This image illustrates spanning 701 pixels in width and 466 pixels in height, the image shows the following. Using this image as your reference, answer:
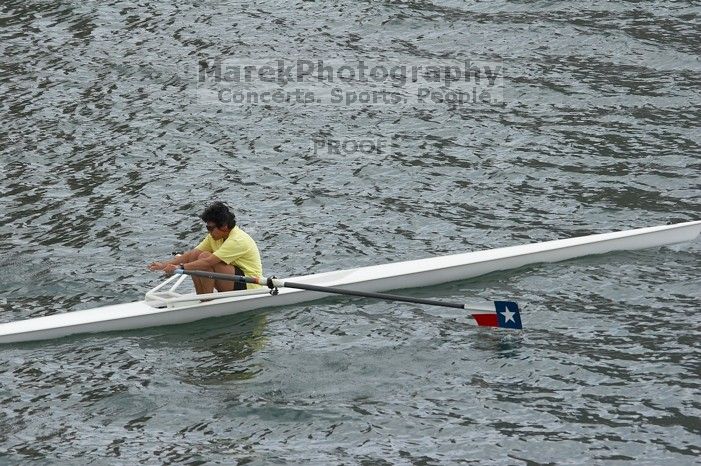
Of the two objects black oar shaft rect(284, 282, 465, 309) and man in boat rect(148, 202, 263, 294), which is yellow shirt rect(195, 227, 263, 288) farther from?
black oar shaft rect(284, 282, 465, 309)

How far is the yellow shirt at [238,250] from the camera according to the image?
512 inches

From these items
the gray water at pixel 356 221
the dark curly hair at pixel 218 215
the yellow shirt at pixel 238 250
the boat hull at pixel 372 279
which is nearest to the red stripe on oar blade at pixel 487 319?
the gray water at pixel 356 221

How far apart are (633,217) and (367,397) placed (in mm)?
5877

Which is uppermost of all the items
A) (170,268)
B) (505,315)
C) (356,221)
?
(170,268)

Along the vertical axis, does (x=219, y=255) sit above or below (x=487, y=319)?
above

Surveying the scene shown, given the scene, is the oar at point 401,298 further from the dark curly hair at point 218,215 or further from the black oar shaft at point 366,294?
the dark curly hair at point 218,215

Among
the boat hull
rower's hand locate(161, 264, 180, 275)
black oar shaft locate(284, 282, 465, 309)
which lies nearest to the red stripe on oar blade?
black oar shaft locate(284, 282, 465, 309)

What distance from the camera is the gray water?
11.0 m

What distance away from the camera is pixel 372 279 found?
44.6 feet

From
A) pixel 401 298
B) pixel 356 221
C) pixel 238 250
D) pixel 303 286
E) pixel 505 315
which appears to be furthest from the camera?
pixel 356 221

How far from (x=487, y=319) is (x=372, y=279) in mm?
1697

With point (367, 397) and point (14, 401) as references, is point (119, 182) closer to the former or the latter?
point (14, 401)

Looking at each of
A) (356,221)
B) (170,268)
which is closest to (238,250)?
(170,268)

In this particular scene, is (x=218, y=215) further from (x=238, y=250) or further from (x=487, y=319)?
(x=487, y=319)
